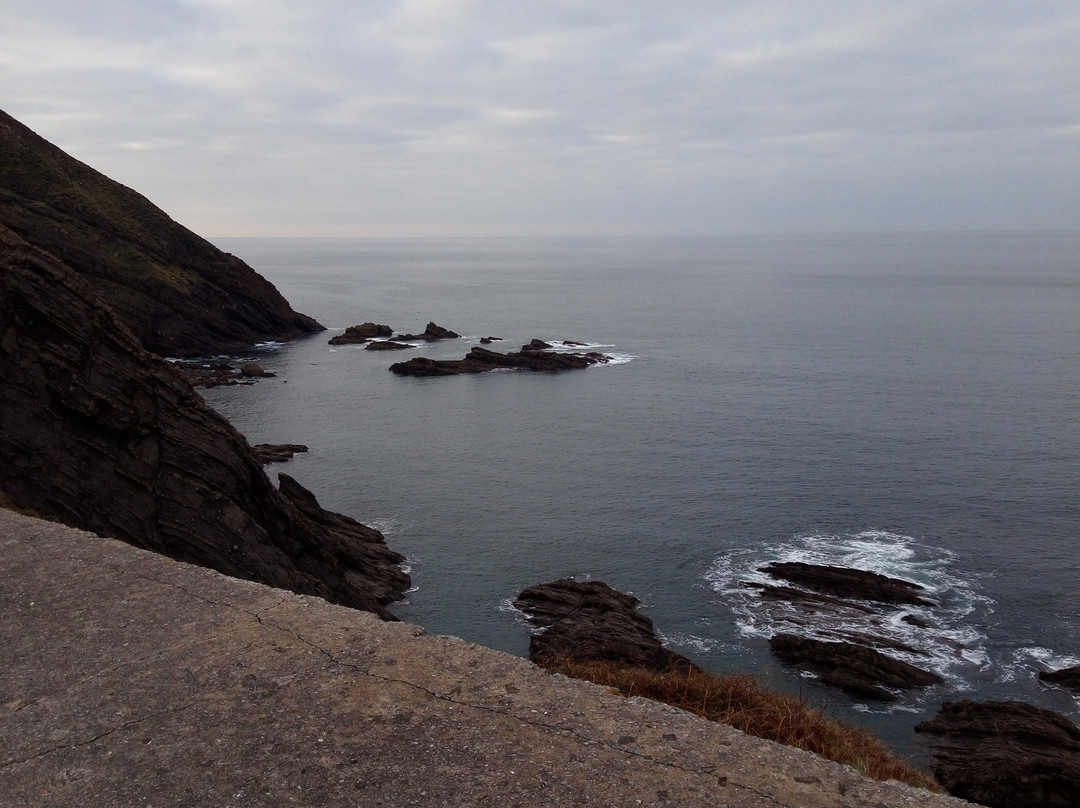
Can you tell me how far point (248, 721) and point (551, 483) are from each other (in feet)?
138

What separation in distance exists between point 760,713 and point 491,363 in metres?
79.3

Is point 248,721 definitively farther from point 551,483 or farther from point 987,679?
point 551,483

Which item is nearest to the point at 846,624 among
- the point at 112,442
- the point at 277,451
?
the point at 112,442

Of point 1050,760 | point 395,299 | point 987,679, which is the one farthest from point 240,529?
point 395,299

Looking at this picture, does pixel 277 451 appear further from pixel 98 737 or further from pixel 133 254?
pixel 133 254

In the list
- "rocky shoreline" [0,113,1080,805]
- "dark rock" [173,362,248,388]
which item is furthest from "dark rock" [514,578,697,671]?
"dark rock" [173,362,248,388]

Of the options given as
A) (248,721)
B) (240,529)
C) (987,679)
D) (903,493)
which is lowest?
(987,679)

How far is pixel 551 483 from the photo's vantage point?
49.7 meters

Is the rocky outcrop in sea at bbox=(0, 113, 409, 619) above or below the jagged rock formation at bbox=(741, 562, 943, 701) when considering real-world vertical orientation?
above

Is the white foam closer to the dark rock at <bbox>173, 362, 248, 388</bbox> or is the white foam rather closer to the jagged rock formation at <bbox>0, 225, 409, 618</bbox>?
the jagged rock formation at <bbox>0, 225, 409, 618</bbox>

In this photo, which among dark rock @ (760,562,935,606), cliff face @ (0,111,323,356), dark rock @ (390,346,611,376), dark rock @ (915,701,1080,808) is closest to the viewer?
dark rock @ (915,701,1080,808)

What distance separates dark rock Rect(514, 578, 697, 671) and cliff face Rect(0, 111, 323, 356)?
68000 millimetres

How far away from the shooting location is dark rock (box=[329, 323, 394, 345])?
352ft

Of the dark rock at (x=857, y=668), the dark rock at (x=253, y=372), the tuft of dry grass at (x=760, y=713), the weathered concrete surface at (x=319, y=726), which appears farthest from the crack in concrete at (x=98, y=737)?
the dark rock at (x=253, y=372)
